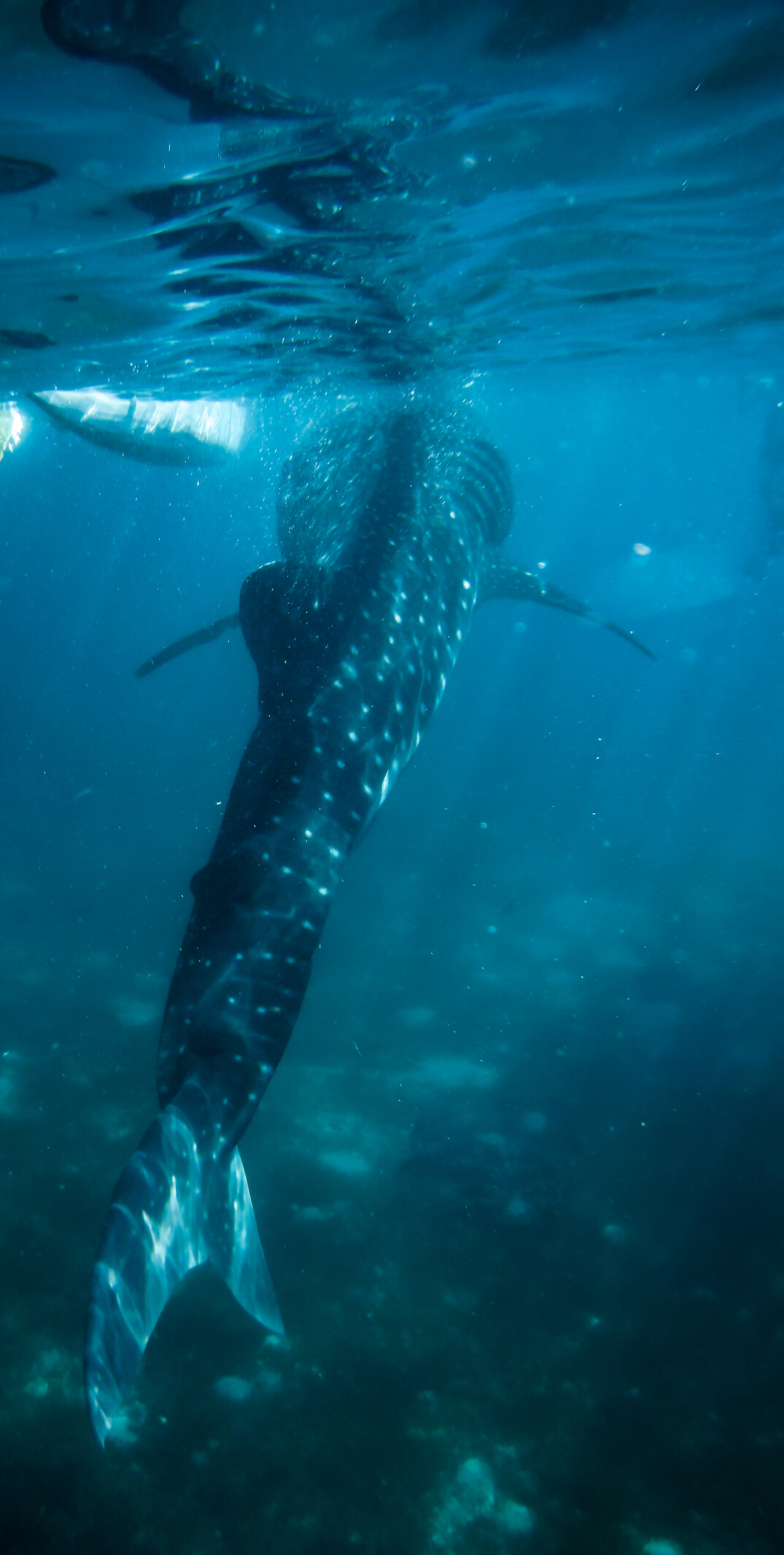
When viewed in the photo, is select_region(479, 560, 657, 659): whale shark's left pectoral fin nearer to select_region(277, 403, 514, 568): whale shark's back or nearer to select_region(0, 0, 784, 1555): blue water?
select_region(277, 403, 514, 568): whale shark's back

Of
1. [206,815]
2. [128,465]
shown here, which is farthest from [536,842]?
[128,465]

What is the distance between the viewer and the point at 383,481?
8.92 m

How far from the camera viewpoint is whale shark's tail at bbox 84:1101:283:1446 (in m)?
3.16

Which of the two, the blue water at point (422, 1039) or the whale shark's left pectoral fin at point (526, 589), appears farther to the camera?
the whale shark's left pectoral fin at point (526, 589)

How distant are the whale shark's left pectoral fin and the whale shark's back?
1.72 feet

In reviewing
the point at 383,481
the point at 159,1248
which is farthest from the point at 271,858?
A: the point at 383,481

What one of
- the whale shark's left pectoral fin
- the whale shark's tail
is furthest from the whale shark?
the whale shark's left pectoral fin

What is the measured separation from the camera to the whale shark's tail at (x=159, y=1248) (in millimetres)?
3160

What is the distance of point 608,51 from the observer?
6613mm

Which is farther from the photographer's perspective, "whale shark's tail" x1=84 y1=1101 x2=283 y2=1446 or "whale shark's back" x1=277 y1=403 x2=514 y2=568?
"whale shark's back" x1=277 y1=403 x2=514 y2=568

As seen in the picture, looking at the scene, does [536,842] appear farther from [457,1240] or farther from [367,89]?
[367,89]

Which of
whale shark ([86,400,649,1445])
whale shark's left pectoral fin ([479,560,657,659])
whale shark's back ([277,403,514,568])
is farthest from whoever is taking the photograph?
whale shark's left pectoral fin ([479,560,657,659])

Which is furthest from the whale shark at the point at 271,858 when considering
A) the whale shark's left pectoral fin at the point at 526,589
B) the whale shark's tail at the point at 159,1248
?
the whale shark's left pectoral fin at the point at 526,589

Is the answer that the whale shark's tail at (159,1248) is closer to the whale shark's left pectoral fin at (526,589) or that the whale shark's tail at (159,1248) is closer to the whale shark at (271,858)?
the whale shark at (271,858)
